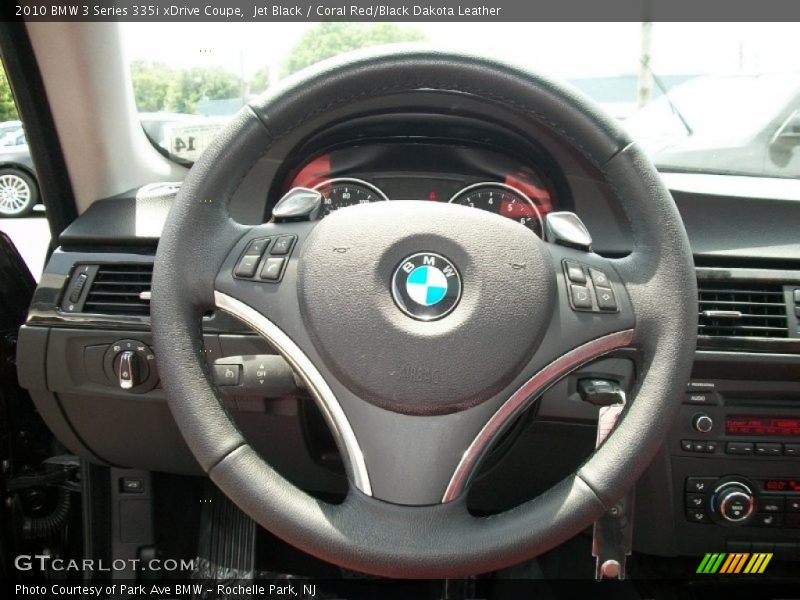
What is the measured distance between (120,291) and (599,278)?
0.99m

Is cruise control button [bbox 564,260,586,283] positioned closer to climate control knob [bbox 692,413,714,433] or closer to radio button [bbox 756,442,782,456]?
→ climate control knob [bbox 692,413,714,433]

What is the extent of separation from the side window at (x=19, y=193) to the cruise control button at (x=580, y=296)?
4.58ft

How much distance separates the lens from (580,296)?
1157 mm

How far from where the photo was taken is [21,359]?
168 centimetres

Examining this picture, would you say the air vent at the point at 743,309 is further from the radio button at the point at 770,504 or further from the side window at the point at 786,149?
the side window at the point at 786,149

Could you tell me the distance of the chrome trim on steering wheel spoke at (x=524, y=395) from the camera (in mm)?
1105

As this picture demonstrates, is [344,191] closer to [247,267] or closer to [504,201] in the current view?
Answer: [504,201]

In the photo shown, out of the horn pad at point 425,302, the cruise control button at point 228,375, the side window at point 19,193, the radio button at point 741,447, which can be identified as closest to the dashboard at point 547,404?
the radio button at point 741,447

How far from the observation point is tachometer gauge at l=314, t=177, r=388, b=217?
168 cm

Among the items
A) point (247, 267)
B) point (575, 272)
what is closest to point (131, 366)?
point (247, 267)

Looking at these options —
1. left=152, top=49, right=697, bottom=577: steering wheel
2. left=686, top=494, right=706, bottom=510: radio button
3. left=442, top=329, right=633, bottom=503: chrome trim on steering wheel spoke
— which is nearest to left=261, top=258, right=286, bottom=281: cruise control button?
left=152, top=49, right=697, bottom=577: steering wheel

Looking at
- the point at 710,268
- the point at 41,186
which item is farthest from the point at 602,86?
the point at 41,186

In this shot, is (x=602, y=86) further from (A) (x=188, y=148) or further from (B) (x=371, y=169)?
(A) (x=188, y=148)

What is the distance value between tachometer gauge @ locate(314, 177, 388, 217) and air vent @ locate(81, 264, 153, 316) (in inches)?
15.3
